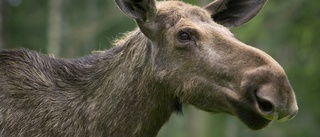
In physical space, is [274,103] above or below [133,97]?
below

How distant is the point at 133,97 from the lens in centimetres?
955

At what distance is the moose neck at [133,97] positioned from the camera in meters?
9.45

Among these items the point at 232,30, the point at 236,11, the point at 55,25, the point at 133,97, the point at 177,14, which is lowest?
the point at 232,30

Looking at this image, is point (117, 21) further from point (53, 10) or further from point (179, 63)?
point (179, 63)

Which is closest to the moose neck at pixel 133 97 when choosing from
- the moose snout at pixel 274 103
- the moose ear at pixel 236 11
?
the moose ear at pixel 236 11

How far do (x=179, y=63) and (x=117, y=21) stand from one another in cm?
2436

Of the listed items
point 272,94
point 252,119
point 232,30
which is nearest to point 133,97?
point 252,119

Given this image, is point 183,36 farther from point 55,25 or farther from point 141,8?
point 55,25

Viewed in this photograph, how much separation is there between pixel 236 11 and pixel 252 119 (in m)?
2.05

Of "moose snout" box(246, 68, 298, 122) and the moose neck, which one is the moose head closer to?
"moose snout" box(246, 68, 298, 122)

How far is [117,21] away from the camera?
33531mm

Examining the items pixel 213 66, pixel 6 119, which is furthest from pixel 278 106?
pixel 6 119

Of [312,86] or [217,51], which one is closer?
[217,51]

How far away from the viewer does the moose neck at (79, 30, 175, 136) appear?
372 inches
